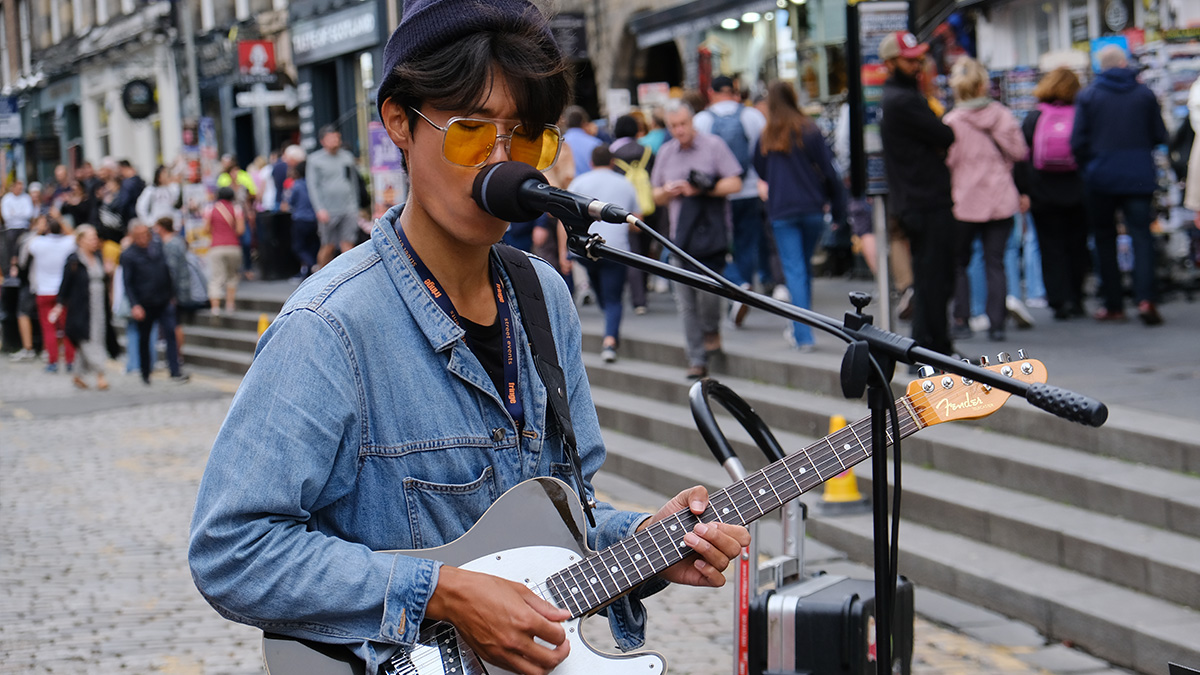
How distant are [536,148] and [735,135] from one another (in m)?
9.49

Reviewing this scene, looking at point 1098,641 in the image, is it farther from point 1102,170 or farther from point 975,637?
point 1102,170

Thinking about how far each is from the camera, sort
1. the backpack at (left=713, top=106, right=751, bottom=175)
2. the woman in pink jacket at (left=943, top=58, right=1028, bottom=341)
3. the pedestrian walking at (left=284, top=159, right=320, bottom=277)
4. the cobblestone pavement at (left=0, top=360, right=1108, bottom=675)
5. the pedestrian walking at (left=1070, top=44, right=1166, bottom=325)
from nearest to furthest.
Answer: the cobblestone pavement at (left=0, top=360, right=1108, bottom=675), the woman in pink jacket at (left=943, top=58, right=1028, bottom=341), the pedestrian walking at (left=1070, top=44, right=1166, bottom=325), the backpack at (left=713, top=106, right=751, bottom=175), the pedestrian walking at (left=284, top=159, right=320, bottom=277)

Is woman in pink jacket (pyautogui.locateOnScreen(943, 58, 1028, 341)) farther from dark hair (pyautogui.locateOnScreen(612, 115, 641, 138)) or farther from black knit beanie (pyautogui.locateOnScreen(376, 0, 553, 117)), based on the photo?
black knit beanie (pyautogui.locateOnScreen(376, 0, 553, 117))

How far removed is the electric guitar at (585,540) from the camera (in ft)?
7.26

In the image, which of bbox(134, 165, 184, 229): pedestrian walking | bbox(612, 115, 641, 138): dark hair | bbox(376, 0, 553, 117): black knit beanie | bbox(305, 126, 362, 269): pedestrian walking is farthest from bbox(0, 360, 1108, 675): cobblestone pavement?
bbox(134, 165, 184, 229): pedestrian walking

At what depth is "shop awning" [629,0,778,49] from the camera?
18344 mm

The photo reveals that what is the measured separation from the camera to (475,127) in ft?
7.04

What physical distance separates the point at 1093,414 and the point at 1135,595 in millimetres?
3799

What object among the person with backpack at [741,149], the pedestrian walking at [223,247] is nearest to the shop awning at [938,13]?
the person with backpack at [741,149]

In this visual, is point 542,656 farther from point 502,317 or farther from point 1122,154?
point 1122,154

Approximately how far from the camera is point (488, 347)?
7.65 feet

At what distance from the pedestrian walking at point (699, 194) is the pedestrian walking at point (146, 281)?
715 centimetres

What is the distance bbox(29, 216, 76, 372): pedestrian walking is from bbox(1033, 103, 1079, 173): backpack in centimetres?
1191

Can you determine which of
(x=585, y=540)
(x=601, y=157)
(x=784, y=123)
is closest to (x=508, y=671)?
(x=585, y=540)
